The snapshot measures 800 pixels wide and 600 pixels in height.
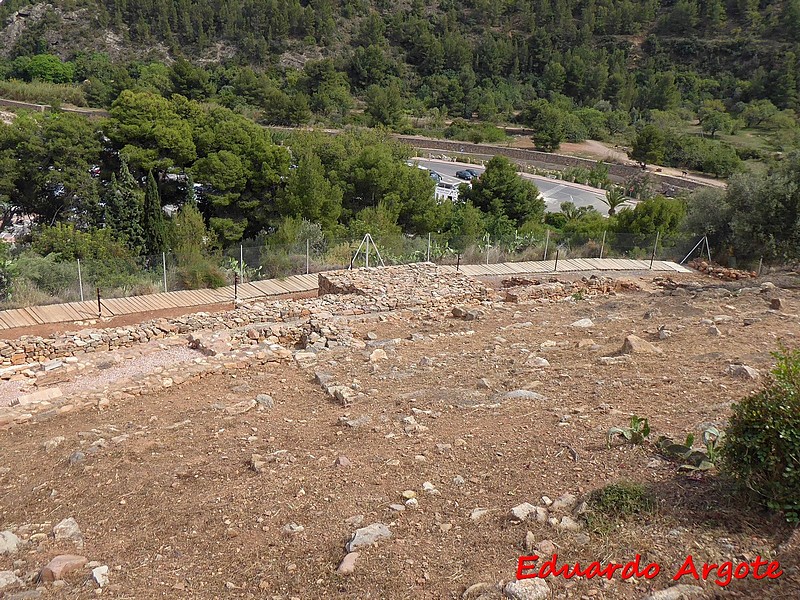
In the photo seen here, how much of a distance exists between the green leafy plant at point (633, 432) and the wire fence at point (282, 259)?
40.7ft

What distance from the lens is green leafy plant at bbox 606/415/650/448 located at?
21.1ft

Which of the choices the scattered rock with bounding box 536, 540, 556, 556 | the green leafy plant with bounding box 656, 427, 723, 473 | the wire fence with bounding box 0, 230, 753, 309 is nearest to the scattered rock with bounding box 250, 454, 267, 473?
the scattered rock with bounding box 536, 540, 556, 556

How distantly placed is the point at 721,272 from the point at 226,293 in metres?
14.9

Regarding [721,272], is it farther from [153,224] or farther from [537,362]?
[153,224]

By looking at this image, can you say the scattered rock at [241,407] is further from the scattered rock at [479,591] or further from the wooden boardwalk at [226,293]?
the wooden boardwalk at [226,293]

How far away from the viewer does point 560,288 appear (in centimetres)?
1775

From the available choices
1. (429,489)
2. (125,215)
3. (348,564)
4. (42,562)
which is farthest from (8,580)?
(125,215)

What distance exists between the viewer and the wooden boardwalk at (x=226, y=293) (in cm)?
1393

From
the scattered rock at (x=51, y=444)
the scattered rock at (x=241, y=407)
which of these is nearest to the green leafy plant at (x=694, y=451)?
the scattered rock at (x=241, y=407)

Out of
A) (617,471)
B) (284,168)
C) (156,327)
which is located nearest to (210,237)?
(284,168)

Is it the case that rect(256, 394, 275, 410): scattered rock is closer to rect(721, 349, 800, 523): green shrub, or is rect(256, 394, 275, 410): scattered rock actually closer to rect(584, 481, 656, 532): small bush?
rect(584, 481, 656, 532): small bush

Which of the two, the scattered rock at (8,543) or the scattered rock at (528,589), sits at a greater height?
the scattered rock at (528,589)

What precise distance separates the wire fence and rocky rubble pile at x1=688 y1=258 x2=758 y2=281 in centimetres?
100

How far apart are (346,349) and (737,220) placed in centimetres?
1511
